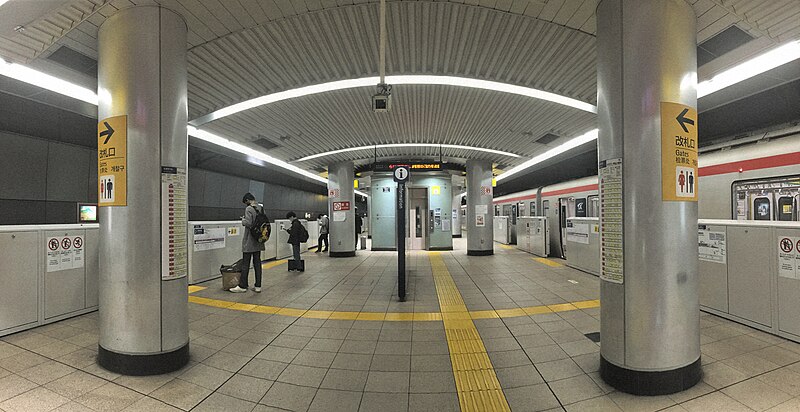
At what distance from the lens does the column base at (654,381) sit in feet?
7.81

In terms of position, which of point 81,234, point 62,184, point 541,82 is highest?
point 541,82

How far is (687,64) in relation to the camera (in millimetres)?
2547

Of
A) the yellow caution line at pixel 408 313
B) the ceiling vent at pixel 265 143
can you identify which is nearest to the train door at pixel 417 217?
the ceiling vent at pixel 265 143

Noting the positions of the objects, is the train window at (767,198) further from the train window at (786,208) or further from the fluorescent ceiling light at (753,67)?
the fluorescent ceiling light at (753,67)

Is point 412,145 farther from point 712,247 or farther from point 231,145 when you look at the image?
point 712,247

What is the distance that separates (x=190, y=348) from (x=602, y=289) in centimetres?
405

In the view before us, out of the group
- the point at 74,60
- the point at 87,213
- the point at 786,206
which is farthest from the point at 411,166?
the point at 87,213

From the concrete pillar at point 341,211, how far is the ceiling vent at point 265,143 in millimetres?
2669

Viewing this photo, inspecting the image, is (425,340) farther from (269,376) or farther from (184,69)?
(184,69)

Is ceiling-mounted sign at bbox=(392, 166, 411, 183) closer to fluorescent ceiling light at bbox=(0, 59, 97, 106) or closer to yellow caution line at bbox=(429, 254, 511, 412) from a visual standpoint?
yellow caution line at bbox=(429, 254, 511, 412)

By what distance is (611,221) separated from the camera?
2.61 metres

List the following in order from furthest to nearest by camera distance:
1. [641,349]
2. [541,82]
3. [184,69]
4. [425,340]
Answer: [541,82] < [425,340] < [184,69] < [641,349]

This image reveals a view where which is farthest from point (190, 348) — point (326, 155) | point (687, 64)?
point (326, 155)

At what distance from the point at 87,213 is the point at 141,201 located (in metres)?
5.70
